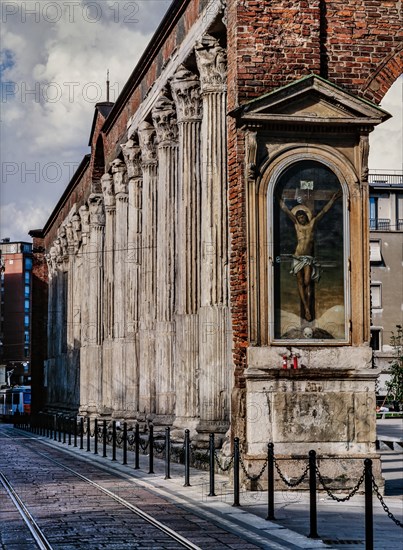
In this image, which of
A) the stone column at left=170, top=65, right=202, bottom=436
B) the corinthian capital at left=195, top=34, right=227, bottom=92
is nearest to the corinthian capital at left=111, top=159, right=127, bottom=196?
the stone column at left=170, top=65, right=202, bottom=436

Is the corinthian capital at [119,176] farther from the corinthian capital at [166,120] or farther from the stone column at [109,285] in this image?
the corinthian capital at [166,120]

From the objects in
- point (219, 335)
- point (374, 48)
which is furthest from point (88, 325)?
point (374, 48)

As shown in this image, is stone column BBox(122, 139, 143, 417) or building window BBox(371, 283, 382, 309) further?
building window BBox(371, 283, 382, 309)

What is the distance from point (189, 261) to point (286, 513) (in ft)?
37.7

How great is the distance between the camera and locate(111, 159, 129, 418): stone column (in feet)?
128

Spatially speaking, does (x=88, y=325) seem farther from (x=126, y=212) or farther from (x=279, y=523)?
(x=279, y=523)

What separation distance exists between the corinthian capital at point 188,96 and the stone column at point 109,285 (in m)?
15.9

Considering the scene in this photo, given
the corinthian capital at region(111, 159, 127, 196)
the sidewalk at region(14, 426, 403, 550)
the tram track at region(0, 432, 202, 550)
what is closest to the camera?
the tram track at region(0, 432, 202, 550)

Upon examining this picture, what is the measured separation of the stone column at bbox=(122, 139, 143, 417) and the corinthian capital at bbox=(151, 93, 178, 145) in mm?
5996

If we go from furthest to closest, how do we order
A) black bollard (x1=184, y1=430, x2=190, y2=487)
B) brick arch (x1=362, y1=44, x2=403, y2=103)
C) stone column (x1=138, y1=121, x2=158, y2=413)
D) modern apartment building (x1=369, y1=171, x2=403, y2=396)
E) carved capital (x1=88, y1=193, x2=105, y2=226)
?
1. modern apartment building (x1=369, y1=171, x2=403, y2=396)
2. carved capital (x1=88, y1=193, x2=105, y2=226)
3. stone column (x1=138, y1=121, x2=158, y2=413)
4. brick arch (x1=362, y1=44, x2=403, y2=103)
5. black bollard (x1=184, y1=430, x2=190, y2=487)

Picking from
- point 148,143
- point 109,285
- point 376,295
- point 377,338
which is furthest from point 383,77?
point 376,295

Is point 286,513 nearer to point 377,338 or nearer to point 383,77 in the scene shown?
point 383,77

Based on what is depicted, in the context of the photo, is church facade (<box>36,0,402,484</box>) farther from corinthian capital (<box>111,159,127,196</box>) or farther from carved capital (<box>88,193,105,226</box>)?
carved capital (<box>88,193,105,226</box>)

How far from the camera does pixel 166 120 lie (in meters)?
30.5
